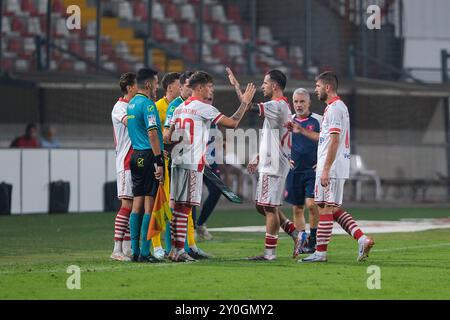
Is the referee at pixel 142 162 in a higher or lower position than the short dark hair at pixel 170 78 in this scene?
lower

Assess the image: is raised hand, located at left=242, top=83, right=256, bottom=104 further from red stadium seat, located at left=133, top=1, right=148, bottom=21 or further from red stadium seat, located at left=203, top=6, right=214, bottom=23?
red stadium seat, located at left=203, top=6, right=214, bottom=23

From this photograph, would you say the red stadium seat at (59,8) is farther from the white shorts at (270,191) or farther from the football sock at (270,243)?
the football sock at (270,243)

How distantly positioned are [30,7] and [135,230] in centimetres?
1829

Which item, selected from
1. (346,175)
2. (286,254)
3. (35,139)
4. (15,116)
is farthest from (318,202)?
(15,116)

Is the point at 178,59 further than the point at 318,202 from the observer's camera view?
Yes

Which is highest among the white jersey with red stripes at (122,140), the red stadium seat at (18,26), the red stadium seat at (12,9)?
the red stadium seat at (12,9)

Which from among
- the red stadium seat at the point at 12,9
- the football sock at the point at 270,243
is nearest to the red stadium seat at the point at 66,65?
the red stadium seat at the point at 12,9

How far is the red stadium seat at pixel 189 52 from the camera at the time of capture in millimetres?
31583

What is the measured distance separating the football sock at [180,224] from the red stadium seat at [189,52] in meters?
18.4

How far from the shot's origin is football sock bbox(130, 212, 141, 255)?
1345 centimetres

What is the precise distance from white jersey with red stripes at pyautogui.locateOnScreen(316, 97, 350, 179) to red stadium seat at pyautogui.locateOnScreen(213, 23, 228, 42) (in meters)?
20.1
